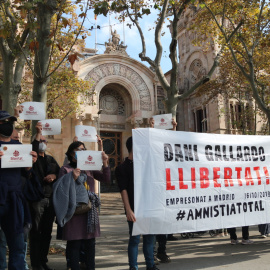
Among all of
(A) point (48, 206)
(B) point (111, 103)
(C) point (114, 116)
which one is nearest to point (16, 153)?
(A) point (48, 206)

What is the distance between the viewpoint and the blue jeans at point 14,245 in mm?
3789

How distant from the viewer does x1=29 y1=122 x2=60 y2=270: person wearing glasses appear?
15.6 feet

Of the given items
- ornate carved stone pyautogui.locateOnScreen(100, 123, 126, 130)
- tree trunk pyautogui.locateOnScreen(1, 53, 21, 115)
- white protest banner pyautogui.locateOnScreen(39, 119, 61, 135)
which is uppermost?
ornate carved stone pyautogui.locateOnScreen(100, 123, 126, 130)

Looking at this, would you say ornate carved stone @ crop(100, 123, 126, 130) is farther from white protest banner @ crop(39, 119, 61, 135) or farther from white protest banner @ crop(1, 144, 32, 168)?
white protest banner @ crop(1, 144, 32, 168)

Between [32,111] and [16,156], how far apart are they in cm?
175

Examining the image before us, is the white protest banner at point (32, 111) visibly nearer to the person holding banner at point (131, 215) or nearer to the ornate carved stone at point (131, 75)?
the person holding banner at point (131, 215)

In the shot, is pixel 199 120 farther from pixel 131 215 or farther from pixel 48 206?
pixel 131 215

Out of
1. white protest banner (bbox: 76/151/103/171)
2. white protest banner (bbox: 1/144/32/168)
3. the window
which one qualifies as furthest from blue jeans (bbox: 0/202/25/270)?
the window

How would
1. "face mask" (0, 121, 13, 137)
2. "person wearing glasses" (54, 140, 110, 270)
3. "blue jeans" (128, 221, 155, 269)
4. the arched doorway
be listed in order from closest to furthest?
"face mask" (0, 121, 13, 137) → "person wearing glasses" (54, 140, 110, 270) → "blue jeans" (128, 221, 155, 269) → the arched doorway

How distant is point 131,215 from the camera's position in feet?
14.7

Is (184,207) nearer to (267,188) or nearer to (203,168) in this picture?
(203,168)

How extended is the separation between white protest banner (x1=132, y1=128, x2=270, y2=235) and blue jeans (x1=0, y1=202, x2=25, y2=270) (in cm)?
148

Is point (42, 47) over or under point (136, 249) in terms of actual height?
over

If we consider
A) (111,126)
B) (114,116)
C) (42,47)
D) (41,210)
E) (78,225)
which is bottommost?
(78,225)
